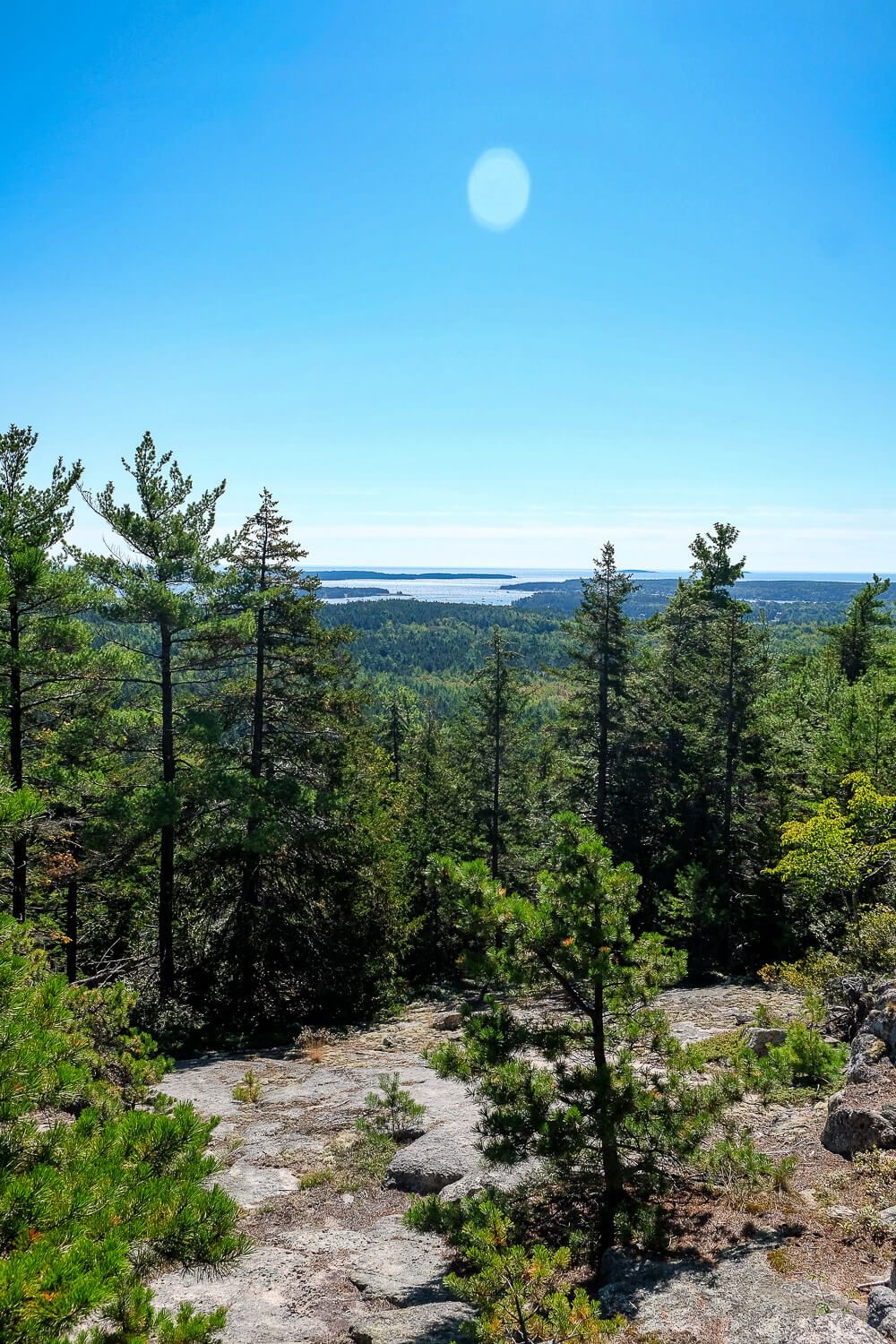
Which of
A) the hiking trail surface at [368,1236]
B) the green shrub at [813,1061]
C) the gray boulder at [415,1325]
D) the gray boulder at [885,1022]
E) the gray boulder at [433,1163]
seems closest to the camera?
the hiking trail surface at [368,1236]

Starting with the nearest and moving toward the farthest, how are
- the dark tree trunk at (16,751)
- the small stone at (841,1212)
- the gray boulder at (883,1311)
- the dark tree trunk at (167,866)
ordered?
the gray boulder at (883,1311)
the small stone at (841,1212)
the dark tree trunk at (16,751)
the dark tree trunk at (167,866)

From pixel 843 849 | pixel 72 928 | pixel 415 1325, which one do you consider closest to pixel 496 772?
pixel 843 849

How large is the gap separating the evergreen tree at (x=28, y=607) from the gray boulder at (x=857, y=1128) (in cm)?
1261

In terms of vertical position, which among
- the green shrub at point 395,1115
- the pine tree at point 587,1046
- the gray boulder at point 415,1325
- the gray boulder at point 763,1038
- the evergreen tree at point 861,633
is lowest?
the green shrub at point 395,1115

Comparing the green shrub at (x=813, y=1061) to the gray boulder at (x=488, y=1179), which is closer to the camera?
the gray boulder at (x=488, y=1179)

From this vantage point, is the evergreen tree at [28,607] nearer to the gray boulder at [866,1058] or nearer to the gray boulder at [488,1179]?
the gray boulder at [488,1179]

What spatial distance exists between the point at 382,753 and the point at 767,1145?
16.7m

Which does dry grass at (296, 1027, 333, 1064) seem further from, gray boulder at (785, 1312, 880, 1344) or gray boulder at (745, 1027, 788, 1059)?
gray boulder at (785, 1312, 880, 1344)

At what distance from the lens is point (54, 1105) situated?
4.96 metres

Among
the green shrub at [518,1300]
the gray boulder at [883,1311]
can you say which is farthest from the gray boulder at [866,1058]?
the green shrub at [518,1300]

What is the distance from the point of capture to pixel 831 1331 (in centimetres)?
505

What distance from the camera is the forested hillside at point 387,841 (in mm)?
6777

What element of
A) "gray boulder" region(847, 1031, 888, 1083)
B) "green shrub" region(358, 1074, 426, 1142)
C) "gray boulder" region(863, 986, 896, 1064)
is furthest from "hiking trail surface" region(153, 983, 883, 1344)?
"gray boulder" region(863, 986, 896, 1064)

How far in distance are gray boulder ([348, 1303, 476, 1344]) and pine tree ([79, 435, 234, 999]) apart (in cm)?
1055
